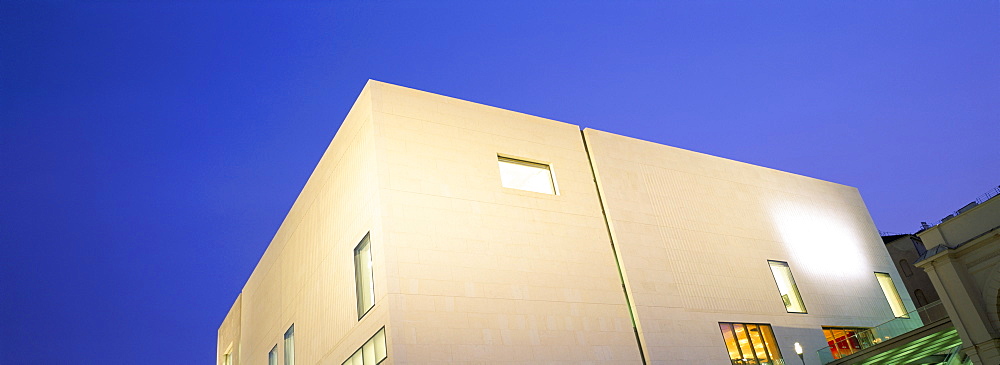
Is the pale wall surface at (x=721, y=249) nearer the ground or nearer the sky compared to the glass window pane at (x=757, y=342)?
nearer the sky

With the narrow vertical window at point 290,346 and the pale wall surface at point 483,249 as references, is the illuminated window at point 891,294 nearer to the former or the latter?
the pale wall surface at point 483,249

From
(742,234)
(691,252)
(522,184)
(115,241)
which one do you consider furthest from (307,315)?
(115,241)

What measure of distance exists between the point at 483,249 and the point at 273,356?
1407cm

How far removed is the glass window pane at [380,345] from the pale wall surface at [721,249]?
976 cm

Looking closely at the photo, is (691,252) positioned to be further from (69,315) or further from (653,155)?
(69,315)

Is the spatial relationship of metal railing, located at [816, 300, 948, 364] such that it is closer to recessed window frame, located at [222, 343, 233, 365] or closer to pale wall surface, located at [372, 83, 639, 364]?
pale wall surface, located at [372, 83, 639, 364]

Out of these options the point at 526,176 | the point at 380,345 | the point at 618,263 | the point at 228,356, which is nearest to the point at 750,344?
the point at 618,263

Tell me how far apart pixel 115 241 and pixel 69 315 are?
64.1 feet

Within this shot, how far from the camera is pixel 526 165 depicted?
27.8 meters

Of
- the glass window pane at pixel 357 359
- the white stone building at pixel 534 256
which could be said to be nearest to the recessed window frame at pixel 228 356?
the white stone building at pixel 534 256

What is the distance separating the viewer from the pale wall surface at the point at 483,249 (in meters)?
21.6

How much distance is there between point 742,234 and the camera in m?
32.3

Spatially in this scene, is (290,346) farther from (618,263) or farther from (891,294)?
(891,294)

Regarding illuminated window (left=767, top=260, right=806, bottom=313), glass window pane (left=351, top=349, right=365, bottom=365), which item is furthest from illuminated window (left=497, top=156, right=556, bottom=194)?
illuminated window (left=767, top=260, right=806, bottom=313)
